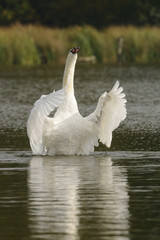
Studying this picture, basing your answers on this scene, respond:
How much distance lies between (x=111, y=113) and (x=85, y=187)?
9.35ft

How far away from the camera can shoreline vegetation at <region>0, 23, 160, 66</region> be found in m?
37.3

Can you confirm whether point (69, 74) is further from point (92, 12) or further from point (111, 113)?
point (92, 12)

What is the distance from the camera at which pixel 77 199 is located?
8953 mm

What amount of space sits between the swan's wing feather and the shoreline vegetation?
24.9m

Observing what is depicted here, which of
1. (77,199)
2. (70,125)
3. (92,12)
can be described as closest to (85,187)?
(77,199)

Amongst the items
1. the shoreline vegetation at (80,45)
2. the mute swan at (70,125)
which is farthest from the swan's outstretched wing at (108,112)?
the shoreline vegetation at (80,45)

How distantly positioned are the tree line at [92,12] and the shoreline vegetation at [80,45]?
12640mm

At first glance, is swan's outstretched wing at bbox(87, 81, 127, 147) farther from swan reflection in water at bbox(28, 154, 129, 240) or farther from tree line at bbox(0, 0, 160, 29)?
tree line at bbox(0, 0, 160, 29)

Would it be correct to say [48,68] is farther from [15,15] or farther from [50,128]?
[50,128]

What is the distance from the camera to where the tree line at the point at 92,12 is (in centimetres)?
5478

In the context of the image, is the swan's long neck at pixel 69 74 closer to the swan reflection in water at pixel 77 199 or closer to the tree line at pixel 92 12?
the swan reflection in water at pixel 77 199

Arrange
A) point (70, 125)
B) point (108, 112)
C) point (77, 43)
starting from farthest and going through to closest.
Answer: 1. point (77, 43)
2. point (108, 112)
3. point (70, 125)

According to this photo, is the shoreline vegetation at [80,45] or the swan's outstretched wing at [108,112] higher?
the shoreline vegetation at [80,45]

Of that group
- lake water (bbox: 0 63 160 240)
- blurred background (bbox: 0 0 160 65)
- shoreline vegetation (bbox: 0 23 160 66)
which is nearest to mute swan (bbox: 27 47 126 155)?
lake water (bbox: 0 63 160 240)
